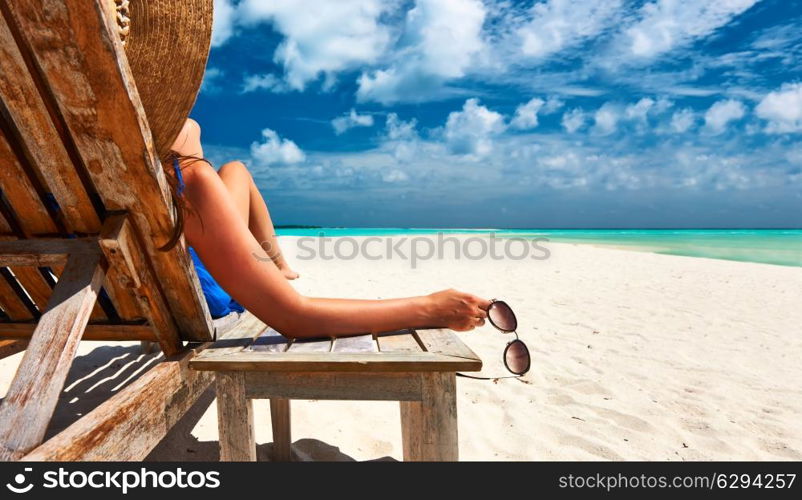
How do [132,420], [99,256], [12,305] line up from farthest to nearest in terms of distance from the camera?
[12,305] < [99,256] < [132,420]

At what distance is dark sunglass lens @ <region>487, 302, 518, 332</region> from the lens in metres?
1.70

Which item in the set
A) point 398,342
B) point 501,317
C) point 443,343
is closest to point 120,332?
point 398,342

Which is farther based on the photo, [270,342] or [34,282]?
[34,282]

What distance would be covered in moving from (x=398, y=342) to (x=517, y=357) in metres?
0.56

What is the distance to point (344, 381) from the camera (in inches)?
53.4

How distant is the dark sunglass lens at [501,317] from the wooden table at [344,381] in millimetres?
325

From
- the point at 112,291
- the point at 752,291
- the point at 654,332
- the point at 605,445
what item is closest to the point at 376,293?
the point at 654,332

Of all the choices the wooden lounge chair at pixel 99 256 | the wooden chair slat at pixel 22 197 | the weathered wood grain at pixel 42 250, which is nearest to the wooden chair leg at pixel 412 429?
the wooden lounge chair at pixel 99 256

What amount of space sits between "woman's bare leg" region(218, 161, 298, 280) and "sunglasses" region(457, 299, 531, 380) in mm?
1137

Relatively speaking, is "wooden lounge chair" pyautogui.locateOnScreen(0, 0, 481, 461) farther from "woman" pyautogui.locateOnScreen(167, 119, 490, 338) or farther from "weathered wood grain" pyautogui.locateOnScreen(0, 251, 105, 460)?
"woman" pyautogui.locateOnScreen(167, 119, 490, 338)

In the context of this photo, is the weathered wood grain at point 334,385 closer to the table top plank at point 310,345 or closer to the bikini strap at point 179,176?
the table top plank at point 310,345
